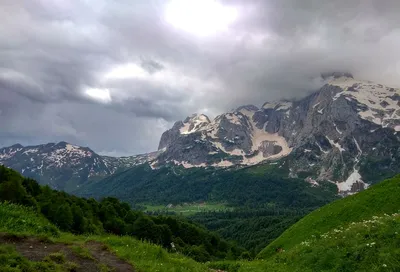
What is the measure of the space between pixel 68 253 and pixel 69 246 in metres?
2.16

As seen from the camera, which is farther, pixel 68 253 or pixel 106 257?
pixel 106 257

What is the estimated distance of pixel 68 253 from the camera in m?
21.6

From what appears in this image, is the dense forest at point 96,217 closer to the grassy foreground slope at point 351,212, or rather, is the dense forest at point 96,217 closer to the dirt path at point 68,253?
the dirt path at point 68,253

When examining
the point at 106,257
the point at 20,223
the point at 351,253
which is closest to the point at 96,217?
the point at 20,223

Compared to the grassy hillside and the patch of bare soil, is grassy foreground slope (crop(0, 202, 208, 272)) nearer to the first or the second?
the patch of bare soil

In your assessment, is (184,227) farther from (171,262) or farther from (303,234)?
(171,262)

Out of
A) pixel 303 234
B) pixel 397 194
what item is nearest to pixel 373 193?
pixel 397 194

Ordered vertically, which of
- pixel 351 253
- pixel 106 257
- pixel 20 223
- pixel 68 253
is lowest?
pixel 106 257

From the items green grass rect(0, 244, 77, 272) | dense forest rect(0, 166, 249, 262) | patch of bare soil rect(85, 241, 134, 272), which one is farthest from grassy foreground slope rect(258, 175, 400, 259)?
green grass rect(0, 244, 77, 272)

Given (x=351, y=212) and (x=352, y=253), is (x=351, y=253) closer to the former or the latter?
(x=352, y=253)

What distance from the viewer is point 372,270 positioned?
19094mm

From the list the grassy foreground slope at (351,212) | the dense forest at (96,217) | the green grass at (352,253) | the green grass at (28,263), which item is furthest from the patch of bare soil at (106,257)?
the grassy foreground slope at (351,212)

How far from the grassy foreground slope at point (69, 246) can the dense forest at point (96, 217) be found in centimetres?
317

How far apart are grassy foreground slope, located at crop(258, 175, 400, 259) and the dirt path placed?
2568 cm
